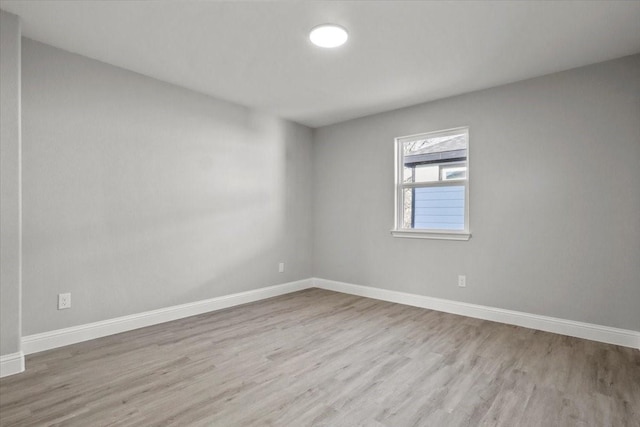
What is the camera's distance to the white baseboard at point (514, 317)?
2816 millimetres

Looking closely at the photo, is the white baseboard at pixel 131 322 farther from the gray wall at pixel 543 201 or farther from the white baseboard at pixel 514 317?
the gray wall at pixel 543 201

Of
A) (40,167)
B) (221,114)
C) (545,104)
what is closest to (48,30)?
(40,167)

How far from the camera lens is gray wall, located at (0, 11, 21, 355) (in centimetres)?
224

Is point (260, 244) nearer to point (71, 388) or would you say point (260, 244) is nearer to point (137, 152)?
point (137, 152)

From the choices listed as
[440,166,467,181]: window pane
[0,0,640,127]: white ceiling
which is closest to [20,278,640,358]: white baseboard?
[440,166,467,181]: window pane

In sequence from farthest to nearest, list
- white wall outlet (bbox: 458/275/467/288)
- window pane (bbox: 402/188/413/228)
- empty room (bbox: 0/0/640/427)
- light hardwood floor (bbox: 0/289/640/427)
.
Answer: window pane (bbox: 402/188/413/228) → white wall outlet (bbox: 458/275/467/288) → empty room (bbox: 0/0/640/427) → light hardwood floor (bbox: 0/289/640/427)

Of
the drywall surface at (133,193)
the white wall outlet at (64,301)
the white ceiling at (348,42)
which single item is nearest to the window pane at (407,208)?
the white ceiling at (348,42)

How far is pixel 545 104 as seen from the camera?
319 centimetres

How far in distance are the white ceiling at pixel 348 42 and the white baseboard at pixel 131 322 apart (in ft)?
7.76

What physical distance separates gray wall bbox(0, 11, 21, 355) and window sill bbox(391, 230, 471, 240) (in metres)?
3.67

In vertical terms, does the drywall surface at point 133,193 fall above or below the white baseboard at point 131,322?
above

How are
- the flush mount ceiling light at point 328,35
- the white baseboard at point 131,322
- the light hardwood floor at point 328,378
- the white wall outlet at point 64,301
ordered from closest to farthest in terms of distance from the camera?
the light hardwood floor at point 328,378 < the flush mount ceiling light at point 328,35 < the white baseboard at point 131,322 < the white wall outlet at point 64,301

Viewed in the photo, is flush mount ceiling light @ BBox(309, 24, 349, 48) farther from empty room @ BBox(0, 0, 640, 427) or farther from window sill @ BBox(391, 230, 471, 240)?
window sill @ BBox(391, 230, 471, 240)

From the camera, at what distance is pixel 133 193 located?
3180mm
